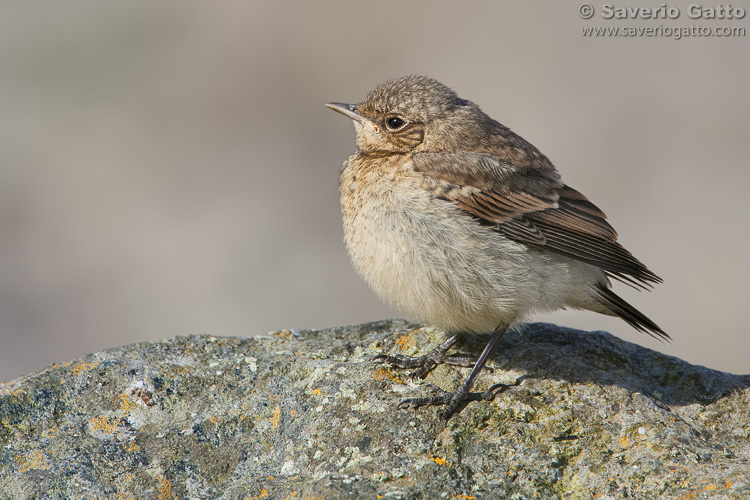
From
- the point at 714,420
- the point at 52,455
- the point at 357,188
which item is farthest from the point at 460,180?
the point at 52,455

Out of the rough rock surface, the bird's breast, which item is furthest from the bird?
the rough rock surface

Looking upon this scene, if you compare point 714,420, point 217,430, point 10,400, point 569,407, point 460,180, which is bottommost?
point 714,420

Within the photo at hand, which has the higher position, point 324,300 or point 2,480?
point 324,300

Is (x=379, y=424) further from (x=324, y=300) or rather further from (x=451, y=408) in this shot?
(x=324, y=300)

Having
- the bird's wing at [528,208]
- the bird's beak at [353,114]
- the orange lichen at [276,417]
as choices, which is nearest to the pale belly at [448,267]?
the bird's wing at [528,208]

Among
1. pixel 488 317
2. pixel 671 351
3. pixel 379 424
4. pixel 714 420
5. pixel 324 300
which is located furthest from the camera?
pixel 324 300

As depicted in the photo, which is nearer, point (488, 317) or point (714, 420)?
point (714, 420)

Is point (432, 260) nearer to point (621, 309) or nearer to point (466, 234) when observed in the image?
point (466, 234)

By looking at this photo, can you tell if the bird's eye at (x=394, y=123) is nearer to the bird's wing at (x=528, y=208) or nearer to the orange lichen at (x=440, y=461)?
the bird's wing at (x=528, y=208)
